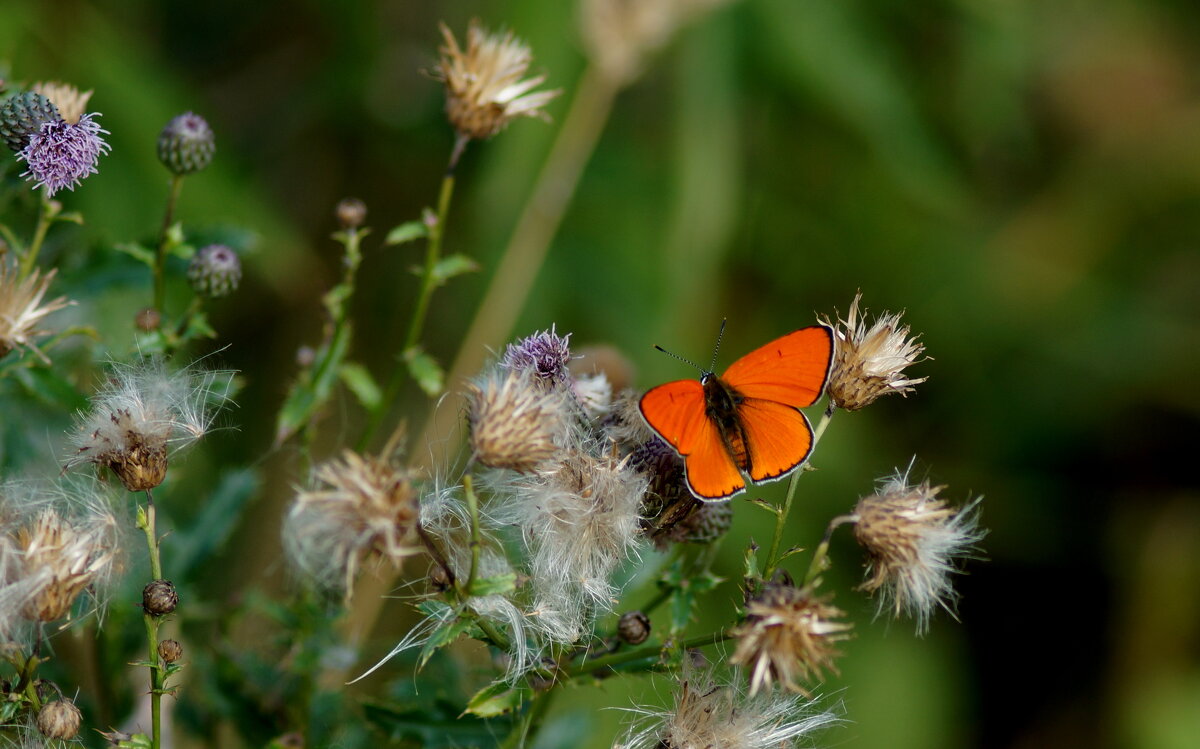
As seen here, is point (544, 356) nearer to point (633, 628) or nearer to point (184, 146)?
point (633, 628)

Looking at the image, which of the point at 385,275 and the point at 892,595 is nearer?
the point at 892,595

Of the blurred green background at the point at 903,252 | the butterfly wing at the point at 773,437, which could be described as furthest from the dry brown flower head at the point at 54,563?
the blurred green background at the point at 903,252

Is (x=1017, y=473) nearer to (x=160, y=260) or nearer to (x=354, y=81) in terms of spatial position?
→ (x=354, y=81)

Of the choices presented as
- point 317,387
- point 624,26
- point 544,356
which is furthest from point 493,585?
Result: point 624,26

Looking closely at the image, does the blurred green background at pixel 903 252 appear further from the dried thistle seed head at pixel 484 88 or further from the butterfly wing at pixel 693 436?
the butterfly wing at pixel 693 436

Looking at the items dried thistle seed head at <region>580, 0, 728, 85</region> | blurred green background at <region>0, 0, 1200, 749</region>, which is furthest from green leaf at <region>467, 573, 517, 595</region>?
blurred green background at <region>0, 0, 1200, 749</region>

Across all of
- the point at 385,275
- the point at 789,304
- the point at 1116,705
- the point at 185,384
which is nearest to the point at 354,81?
the point at 385,275

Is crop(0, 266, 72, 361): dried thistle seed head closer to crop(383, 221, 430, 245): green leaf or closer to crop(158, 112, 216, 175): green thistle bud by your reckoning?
crop(158, 112, 216, 175): green thistle bud
